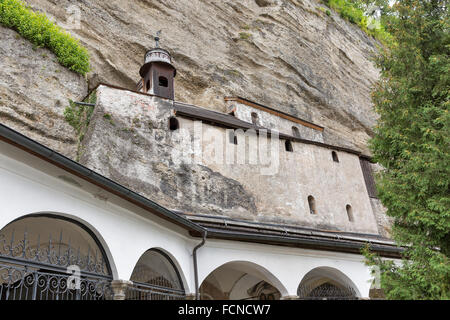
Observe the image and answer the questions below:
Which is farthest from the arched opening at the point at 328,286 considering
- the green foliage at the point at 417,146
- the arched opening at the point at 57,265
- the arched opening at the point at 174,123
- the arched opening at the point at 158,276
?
the arched opening at the point at 174,123

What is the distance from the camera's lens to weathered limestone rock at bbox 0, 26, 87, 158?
15.5m

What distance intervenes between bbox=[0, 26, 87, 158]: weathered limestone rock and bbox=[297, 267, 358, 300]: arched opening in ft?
35.7

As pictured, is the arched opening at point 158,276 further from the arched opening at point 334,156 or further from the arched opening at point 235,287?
the arched opening at point 334,156

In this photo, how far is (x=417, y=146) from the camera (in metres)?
7.82

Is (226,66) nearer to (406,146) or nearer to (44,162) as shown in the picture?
(406,146)

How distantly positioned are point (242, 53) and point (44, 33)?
13981 millimetres

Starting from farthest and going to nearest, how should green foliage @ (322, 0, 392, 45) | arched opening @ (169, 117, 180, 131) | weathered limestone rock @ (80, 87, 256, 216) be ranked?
green foliage @ (322, 0, 392, 45)
arched opening @ (169, 117, 180, 131)
weathered limestone rock @ (80, 87, 256, 216)

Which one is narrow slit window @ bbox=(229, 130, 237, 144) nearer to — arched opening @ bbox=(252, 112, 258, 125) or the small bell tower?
the small bell tower

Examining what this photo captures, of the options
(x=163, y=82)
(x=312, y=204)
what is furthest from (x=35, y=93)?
(x=312, y=204)

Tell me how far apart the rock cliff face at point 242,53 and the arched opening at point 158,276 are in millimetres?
9884

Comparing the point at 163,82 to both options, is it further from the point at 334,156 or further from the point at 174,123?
the point at 334,156

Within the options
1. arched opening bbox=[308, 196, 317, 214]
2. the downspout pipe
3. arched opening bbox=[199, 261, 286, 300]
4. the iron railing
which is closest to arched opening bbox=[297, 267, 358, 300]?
arched opening bbox=[199, 261, 286, 300]

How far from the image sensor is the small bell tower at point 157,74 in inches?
814
